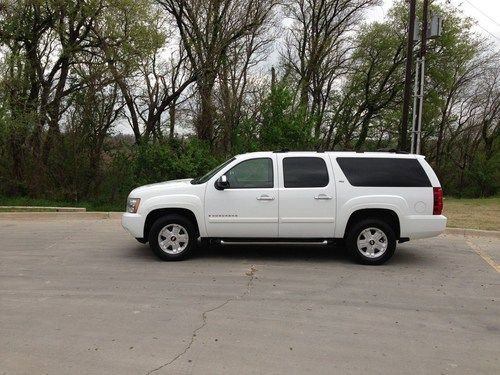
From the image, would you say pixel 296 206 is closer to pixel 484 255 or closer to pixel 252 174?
pixel 252 174

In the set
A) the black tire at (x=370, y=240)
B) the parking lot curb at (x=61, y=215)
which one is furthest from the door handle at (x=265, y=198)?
the parking lot curb at (x=61, y=215)

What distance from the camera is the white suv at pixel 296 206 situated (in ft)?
25.1

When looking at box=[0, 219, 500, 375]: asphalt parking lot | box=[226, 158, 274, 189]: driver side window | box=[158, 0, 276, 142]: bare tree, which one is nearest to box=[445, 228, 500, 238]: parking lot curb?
box=[0, 219, 500, 375]: asphalt parking lot

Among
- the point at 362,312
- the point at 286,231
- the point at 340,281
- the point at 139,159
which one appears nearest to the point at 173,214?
the point at 286,231

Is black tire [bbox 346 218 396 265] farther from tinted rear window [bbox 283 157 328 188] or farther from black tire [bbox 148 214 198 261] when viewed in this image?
black tire [bbox 148 214 198 261]

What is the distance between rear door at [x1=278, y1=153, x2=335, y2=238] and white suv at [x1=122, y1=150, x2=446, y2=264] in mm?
16

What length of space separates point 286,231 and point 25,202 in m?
10.1

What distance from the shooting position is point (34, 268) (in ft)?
24.0

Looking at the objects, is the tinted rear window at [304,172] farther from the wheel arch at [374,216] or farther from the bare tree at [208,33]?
the bare tree at [208,33]

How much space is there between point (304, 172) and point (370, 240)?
1.57m

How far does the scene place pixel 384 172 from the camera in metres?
7.83

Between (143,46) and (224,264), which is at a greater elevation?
(143,46)

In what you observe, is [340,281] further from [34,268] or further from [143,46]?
[143,46]

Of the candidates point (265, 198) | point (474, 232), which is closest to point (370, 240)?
point (265, 198)
